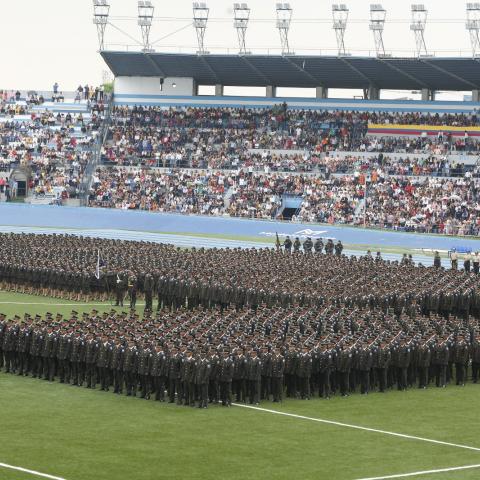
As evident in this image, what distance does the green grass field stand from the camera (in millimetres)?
15625

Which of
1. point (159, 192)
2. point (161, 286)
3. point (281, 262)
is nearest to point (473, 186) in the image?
point (159, 192)

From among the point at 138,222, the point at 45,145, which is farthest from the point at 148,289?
the point at 45,145

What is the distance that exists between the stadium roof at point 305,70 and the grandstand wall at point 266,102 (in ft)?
3.07

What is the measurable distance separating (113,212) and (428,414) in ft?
126

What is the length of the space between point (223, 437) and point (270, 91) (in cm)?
5279

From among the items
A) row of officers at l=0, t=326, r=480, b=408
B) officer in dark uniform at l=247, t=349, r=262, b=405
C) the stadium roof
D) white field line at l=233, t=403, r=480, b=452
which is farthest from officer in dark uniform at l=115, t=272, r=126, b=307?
the stadium roof

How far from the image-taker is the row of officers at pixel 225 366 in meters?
20.0

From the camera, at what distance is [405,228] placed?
55375 millimetres

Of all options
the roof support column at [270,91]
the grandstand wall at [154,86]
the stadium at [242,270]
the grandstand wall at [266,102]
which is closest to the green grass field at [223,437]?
the stadium at [242,270]

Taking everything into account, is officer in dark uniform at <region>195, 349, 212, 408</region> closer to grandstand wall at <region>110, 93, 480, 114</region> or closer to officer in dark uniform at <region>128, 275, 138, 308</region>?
officer in dark uniform at <region>128, 275, 138, 308</region>

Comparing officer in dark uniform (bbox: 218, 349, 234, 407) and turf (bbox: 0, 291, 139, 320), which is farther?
turf (bbox: 0, 291, 139, 320)

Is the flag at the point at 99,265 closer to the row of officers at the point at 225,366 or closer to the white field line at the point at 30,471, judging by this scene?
the row of officers at the point at 225,366

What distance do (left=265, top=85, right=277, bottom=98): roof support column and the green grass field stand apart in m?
48.3

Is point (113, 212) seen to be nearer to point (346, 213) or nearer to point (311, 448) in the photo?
point (346, 213)
